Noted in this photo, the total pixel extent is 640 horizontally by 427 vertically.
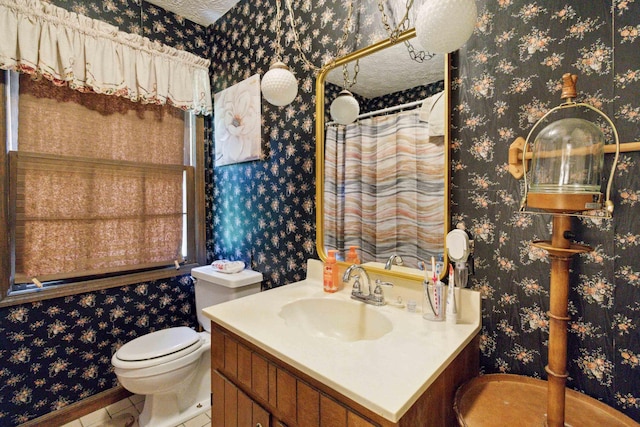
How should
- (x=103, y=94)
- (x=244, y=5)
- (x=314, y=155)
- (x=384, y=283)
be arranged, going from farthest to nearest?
1. (x=244, y=5)
2. (x=103, y=94)
3. (x=314, y=155)
4. (x=384, y=283)

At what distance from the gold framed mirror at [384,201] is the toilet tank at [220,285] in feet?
1.80

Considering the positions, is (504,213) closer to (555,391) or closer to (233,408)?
(555,391)

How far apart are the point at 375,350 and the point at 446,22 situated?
96 centimetres

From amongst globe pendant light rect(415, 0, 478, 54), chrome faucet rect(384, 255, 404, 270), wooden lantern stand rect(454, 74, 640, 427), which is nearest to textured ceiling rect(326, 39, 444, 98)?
globe pendant light rect(415, 0, 478, 54)

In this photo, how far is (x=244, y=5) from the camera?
6.45 ft

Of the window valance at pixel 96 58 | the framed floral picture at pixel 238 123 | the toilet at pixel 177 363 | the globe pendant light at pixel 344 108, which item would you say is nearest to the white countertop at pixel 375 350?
the toilet at pixel 177 363

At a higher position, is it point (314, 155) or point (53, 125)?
point (53, 125)

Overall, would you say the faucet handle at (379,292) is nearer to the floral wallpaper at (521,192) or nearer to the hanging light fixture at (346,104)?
the floral wallpaper at (521,192)

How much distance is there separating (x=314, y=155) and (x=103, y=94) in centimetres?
140

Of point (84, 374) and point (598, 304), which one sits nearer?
point (598, 304)

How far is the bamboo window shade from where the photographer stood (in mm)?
1629

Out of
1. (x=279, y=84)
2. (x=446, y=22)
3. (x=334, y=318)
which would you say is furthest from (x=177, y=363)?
(x=446, y=22)

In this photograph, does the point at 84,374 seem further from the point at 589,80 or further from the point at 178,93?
the point at 589,80

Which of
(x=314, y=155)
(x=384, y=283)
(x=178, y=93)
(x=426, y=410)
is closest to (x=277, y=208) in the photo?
(x=314, y=155)
